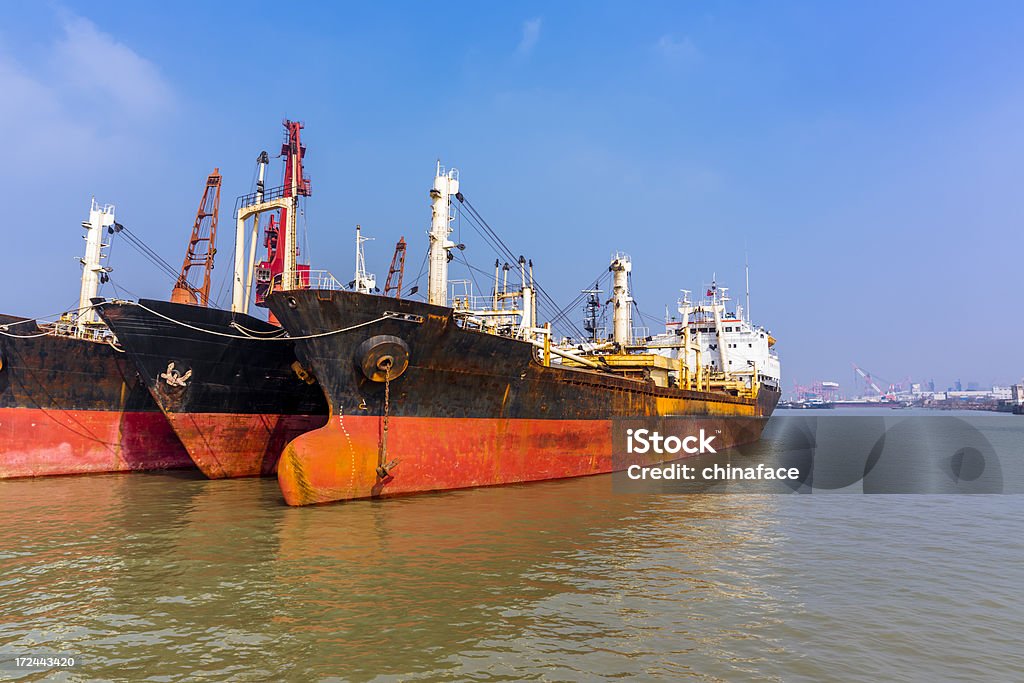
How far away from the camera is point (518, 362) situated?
15609 mm

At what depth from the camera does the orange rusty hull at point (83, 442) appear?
650 inches

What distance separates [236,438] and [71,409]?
488 cm

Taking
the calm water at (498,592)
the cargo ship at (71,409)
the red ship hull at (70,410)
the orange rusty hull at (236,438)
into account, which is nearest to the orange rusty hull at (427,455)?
the calm water at (498,592)

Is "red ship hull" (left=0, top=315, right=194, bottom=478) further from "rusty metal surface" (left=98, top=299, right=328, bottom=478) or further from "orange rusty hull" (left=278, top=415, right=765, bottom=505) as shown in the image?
"orange rusty hull" (left=278, top=415, right=765, bottom=505)

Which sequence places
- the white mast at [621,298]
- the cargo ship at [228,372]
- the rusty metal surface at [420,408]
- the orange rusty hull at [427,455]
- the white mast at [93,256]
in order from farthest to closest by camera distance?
the white mast at [621,298] → the white mast at [93,256] → the cargo ship at [228,372] → the rusty metal surface at [420,408] → the orange rusty hull at [427,455]

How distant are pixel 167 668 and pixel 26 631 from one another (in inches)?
83.2


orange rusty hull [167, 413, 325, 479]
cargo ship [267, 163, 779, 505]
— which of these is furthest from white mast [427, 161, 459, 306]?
orange rusty hull [167, 413, 325, 479]

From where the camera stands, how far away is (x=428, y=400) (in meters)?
14.0

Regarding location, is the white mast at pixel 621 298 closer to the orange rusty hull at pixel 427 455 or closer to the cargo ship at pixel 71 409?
the orange rusty hull at pixel 427 455

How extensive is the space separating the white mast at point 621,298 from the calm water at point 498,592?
17416mm

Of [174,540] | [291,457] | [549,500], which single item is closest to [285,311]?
[291,457]

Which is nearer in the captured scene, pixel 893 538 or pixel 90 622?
pixel 90 622

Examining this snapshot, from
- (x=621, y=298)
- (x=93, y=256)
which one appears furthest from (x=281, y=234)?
(x=621, y=298)

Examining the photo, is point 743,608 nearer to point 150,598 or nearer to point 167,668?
point 167,668
